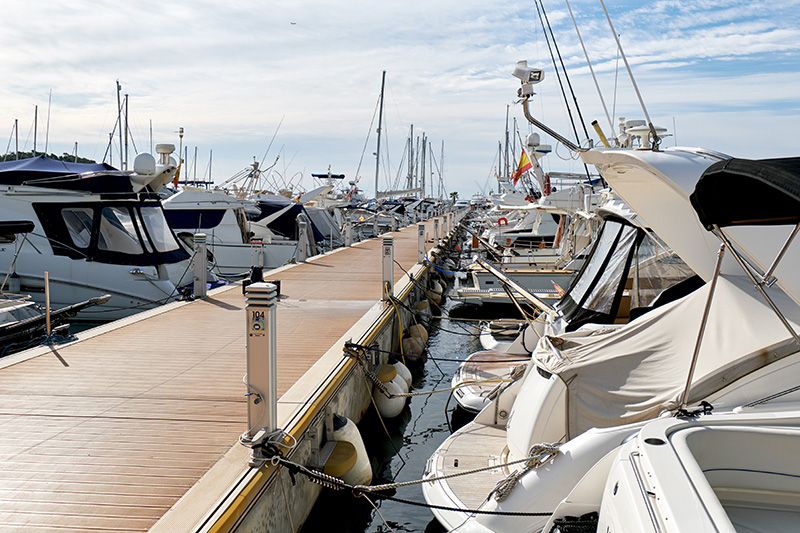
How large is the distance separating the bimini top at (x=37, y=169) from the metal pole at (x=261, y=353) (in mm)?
13235

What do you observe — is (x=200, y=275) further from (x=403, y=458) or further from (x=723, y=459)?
(x=723, y=459)

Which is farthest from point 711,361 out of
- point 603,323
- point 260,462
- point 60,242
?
point 60,242

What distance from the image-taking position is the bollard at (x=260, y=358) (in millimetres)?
4465

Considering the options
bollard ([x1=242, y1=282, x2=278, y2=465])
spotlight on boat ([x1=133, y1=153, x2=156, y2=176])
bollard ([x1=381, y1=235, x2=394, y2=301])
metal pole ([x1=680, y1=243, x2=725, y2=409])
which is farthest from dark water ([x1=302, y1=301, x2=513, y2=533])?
spotlight on boat ([x1=133, y1=153, x2=156, y2=176])

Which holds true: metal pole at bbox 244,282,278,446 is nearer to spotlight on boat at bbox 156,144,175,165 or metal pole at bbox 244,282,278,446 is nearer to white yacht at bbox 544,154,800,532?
white yacht at bbox 544,154,800,532

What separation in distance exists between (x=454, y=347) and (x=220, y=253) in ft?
35.4

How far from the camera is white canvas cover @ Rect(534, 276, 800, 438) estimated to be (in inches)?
184

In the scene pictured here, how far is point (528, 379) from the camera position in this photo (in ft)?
20.8

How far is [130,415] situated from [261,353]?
192 cm

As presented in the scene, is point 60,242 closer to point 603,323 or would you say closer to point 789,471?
point 603,323

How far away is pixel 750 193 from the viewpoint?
325 centimetres

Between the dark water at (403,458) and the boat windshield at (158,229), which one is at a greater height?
the boat windshield at (158,229)

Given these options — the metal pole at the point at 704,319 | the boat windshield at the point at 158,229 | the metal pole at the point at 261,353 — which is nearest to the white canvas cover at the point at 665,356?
the metal pole at the point at 704,319

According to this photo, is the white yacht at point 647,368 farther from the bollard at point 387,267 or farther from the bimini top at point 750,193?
the bollard at point 387,267
